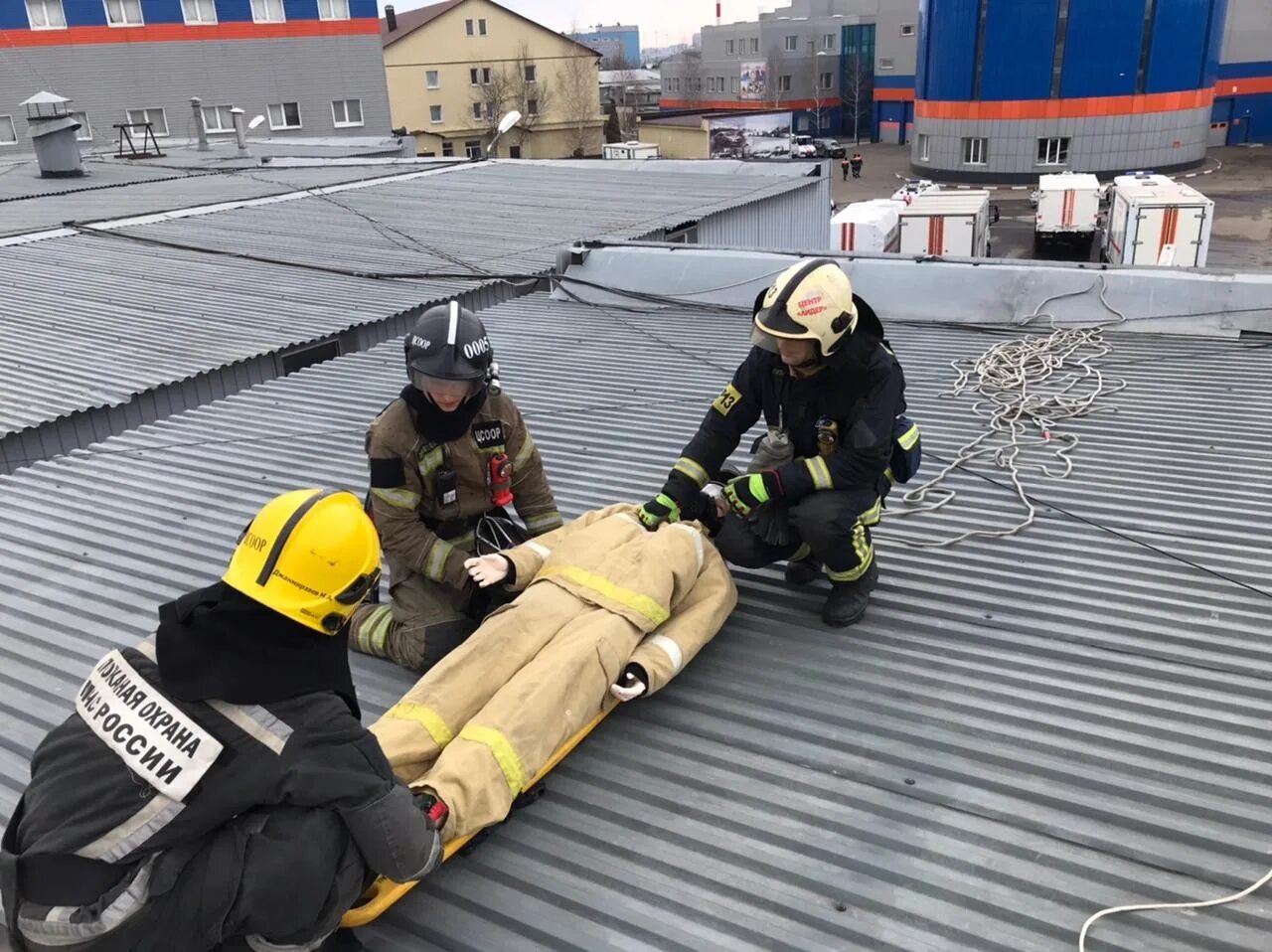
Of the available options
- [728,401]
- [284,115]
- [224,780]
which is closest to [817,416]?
[728,401]

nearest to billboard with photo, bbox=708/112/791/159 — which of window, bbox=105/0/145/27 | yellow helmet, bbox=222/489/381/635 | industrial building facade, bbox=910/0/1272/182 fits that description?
industrial building facade, bbox=910/0/1272/182

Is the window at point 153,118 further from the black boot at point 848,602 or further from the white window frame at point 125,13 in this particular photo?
the black boot at point 848,602

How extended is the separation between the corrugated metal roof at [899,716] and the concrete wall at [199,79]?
35030 mm

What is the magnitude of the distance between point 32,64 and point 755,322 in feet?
137

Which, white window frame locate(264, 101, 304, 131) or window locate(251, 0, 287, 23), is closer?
window locate(251, 0, 287, 23)

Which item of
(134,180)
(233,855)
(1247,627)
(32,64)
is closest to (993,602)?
(1247,627)

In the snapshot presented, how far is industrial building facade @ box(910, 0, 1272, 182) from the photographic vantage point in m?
39.5

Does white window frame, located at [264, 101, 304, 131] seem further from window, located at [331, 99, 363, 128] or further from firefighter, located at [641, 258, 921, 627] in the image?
firefighter, located at [641, 258, 921, 627]

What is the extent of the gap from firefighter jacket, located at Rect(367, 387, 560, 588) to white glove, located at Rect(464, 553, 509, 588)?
180 millimetres

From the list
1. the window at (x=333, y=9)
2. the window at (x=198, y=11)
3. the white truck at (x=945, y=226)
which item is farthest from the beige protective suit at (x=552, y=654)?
the window at (x=333, y=9)

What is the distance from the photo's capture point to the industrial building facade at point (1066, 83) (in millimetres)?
39500

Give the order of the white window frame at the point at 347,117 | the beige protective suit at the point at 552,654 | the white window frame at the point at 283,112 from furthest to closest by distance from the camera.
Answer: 1. the white window frame at the point at 347,117
2. the white window frame at the point at 283,112
3. the beige protective suit at the point at 552,654

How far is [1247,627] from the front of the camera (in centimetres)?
383

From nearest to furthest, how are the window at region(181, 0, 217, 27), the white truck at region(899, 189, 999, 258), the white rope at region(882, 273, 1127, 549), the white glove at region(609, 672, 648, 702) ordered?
the white glove at region(609, 672, 648, 702) < the white rope at region(882, 273, 1127, 549) < the white truck at region(899, 189, 999, 258) < the window at region(181, 0, 217, 27)
